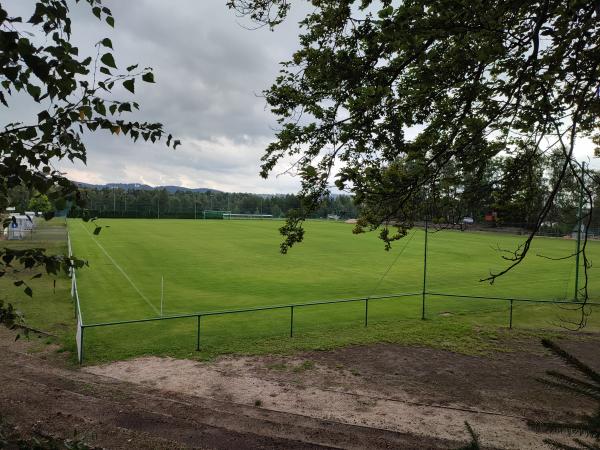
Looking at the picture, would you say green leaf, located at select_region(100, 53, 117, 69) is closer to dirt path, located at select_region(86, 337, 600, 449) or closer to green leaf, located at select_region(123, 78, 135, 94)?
green leaf, located at select_region(123, 78, 135, 94)

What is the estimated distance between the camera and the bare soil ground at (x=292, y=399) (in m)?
8.81

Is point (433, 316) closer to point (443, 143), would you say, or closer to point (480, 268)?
point (443, 143)

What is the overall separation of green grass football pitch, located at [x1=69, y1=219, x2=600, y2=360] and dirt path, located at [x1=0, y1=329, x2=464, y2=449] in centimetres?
290

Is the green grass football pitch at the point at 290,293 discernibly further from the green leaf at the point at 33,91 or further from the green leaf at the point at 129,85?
the green leaf at the point at 33,91

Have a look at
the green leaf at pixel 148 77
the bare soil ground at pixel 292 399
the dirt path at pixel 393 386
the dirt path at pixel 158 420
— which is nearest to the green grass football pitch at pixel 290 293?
the dirt path at pixel 393 386

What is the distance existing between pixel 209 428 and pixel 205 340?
22.3 ft

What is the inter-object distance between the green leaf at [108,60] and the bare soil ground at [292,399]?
7.36 m

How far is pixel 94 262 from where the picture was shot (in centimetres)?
3325

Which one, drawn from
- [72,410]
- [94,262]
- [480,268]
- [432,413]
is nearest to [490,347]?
[432,413]

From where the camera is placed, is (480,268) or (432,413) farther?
(480,268)

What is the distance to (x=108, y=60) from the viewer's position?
254cm

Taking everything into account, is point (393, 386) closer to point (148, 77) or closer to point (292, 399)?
point (292, 399)

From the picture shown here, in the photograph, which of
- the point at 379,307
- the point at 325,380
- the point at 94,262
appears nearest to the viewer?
the point at 325,380

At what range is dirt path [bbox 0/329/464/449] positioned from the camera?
28.0 feet
